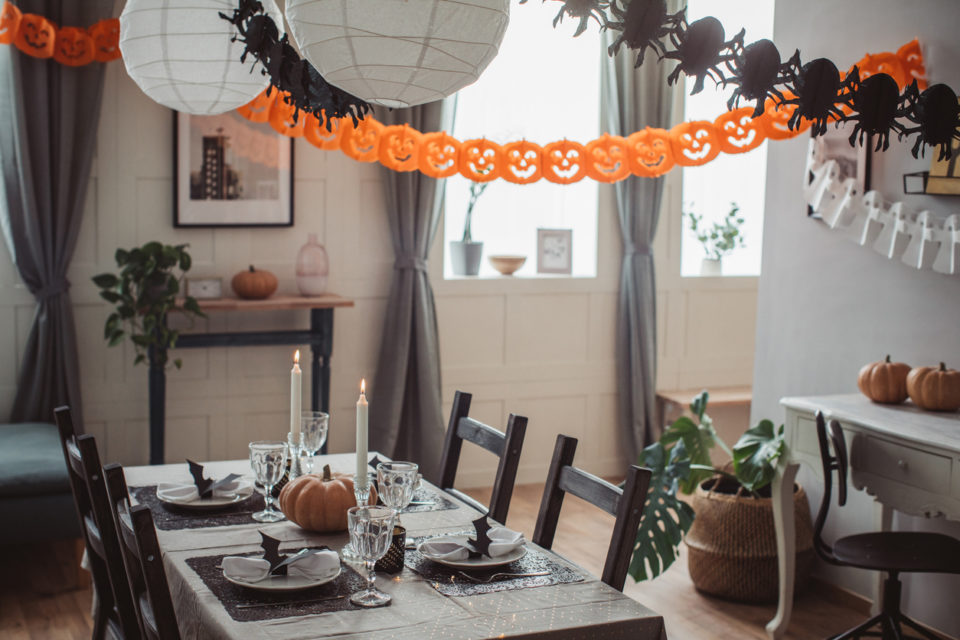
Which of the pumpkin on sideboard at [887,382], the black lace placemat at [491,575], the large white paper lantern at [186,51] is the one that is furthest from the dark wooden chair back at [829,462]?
the large white paper lantern at [186,51]

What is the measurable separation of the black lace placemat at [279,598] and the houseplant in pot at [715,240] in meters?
4.15

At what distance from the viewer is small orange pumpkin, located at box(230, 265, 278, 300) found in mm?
4496

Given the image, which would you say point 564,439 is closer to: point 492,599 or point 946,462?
point 492,599

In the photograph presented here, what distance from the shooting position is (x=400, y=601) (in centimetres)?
193

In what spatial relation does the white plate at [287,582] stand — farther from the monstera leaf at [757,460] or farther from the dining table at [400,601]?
the monstera leaf at [757,460]

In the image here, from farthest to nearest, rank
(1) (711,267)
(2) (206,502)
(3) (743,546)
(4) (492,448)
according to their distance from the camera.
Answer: (1) (711,267) < (3) (743,546) < (4) (492,448) < (2) (206,502)

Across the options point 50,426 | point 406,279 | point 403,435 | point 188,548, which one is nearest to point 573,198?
point 406,279

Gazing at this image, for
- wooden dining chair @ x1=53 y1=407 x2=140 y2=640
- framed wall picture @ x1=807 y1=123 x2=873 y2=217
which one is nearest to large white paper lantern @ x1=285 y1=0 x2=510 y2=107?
wooden dining chair @ x1=53 y1=407 x2=140 y2=640

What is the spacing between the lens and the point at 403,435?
16.6 ft

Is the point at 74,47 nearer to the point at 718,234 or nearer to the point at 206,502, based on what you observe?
the point at 206,502

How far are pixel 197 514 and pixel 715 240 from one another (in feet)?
13.3

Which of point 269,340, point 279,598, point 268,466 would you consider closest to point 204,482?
point 268,466

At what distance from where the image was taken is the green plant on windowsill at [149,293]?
13.7 ft

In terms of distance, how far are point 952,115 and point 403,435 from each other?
3.45m
